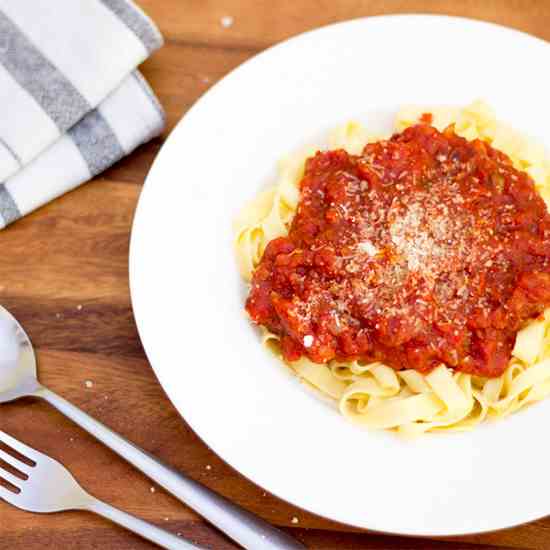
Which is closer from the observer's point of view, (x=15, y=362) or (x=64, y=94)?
(x=15, y=362)

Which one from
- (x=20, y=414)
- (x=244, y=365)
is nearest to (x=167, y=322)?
(x=244, y=365)

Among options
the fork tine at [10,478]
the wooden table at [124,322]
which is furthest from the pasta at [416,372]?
the fork tine at [10,478]

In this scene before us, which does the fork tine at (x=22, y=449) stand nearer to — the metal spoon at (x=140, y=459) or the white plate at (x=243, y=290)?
the metal spoon at (x=140, y=459)

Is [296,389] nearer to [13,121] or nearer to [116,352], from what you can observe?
[116,352]

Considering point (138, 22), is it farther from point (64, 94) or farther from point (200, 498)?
point (200, 498)

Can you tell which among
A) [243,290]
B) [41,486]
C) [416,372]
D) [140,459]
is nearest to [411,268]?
[416,372]

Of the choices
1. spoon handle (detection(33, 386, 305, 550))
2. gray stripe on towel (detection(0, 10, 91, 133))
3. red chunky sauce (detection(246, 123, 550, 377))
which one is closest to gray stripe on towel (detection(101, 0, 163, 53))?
gray stripe on towel (detection(0, 10, 91, 133))

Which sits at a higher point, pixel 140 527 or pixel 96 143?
pixel 96 143
